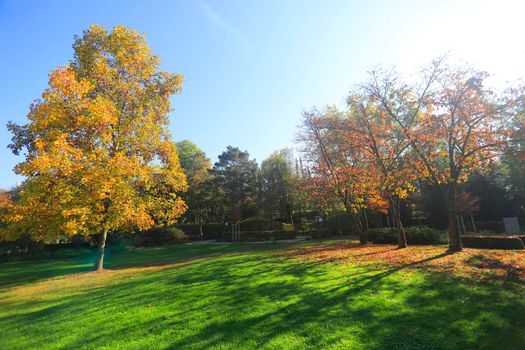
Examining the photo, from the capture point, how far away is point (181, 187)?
55.1 feet

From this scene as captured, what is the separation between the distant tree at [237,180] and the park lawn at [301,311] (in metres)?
31.0

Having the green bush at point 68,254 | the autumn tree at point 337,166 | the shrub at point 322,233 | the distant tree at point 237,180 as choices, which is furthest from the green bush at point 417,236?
the green bush at point 68,254

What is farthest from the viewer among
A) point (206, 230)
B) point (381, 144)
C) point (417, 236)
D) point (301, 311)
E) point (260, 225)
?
point (206, 230)

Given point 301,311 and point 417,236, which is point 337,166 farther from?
point 301,311

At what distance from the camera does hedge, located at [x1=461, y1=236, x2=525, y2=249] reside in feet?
41.7

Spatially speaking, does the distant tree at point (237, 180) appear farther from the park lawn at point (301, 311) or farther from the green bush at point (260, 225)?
the park lawn at point (301, 311)

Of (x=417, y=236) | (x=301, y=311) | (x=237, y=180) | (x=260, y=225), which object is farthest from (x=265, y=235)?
(x=301, y=311)

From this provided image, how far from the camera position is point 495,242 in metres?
13.4

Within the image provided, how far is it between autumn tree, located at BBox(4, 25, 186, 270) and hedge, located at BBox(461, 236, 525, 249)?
15587 mm

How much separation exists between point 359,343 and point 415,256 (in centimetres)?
854

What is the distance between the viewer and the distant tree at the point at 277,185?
42406 millimetres

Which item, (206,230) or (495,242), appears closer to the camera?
(495,242)

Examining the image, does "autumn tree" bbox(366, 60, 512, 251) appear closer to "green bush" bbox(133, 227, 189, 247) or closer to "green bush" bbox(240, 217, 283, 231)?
"green bush" bbox(240, 217, 283, 231)

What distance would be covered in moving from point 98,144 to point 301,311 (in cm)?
1246
